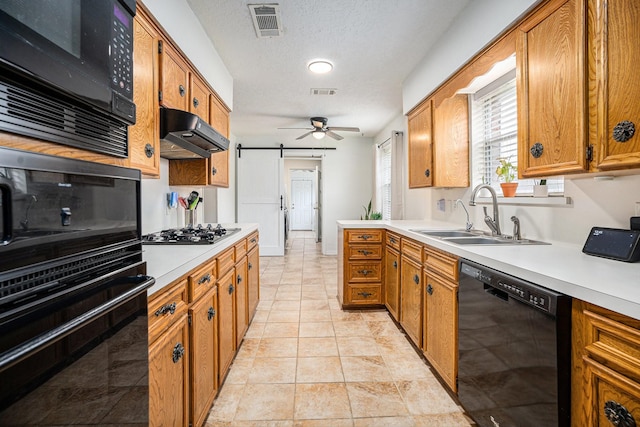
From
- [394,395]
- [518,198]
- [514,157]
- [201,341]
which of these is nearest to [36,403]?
[201,341]

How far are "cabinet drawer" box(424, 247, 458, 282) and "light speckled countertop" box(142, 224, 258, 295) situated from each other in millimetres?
1303

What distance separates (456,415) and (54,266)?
189 cm

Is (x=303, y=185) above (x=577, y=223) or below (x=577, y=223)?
above

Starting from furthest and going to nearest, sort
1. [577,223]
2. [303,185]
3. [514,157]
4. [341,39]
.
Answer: [303,185]
[341,39]
[514,157]
[577,223]

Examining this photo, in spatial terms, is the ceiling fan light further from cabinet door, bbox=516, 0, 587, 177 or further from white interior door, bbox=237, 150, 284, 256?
white interior door, bbox=237, 150, 284, 256

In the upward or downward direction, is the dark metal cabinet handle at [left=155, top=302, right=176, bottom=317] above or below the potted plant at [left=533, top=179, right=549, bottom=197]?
below

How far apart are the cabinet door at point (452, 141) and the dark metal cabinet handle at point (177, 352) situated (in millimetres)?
2366

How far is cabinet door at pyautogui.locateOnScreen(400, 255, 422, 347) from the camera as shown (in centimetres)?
222

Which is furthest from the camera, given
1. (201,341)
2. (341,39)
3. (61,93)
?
(341,39)

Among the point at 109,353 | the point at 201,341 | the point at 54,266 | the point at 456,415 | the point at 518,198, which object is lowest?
the point at 456,415

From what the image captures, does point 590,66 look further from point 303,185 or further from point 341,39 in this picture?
point 303,185

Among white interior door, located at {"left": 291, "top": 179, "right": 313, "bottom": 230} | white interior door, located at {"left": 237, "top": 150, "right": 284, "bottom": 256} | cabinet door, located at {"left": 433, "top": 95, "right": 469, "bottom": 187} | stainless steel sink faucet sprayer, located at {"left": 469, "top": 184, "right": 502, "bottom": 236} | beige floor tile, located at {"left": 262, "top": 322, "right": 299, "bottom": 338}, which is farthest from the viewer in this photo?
white interior door, located at {"left": 291, "top": 179, "right": 313, "bottom": 230}

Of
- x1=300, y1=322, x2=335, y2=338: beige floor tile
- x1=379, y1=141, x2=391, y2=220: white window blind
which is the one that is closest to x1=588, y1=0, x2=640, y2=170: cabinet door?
x1=300, y1=322, x2=335, y2=338: beige floor tile

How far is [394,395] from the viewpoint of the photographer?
1842mm
